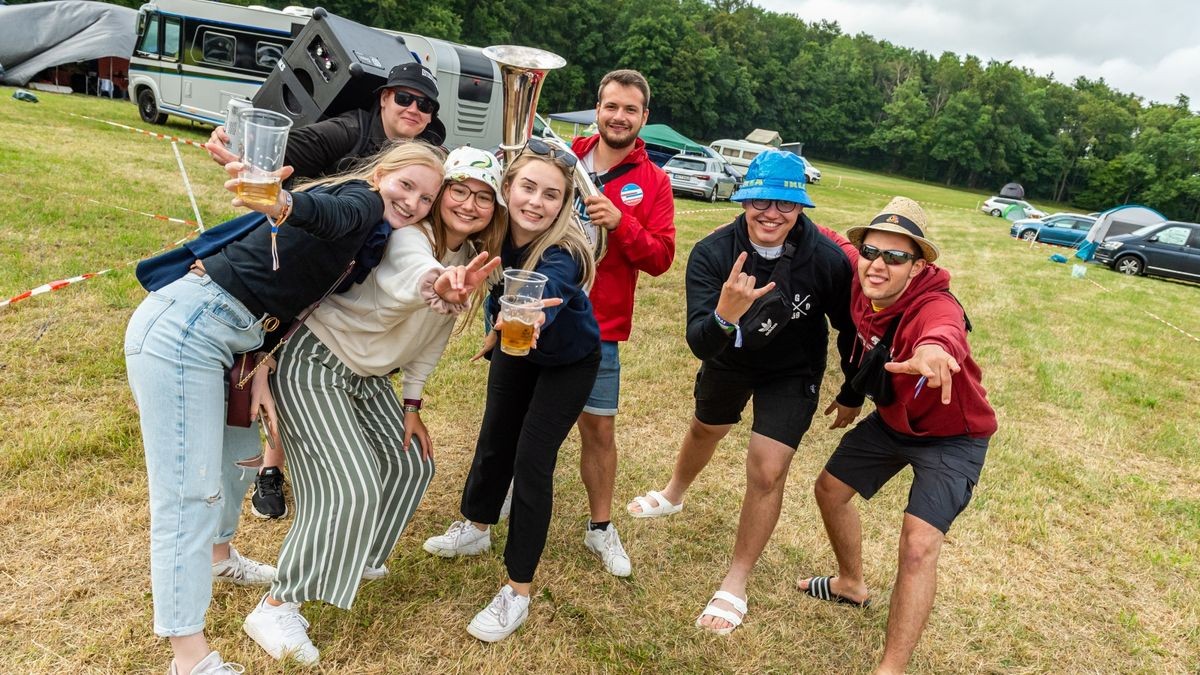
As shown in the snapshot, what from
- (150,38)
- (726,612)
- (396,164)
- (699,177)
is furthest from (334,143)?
(699,177)

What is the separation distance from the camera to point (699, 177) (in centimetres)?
2092

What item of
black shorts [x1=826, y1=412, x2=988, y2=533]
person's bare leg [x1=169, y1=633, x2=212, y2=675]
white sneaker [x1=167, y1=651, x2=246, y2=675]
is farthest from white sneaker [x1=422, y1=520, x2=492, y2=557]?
black shorts [x1=826, y1=412, x2=988, y2=533]

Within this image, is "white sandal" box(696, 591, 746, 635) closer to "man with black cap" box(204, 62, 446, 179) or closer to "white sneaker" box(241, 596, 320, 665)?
"white sneaker" box(241, 596, 320, 665)

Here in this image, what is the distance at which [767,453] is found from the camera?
3199 millimetres

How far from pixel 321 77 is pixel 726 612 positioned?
187 inches

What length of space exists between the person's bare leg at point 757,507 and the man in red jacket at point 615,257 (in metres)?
0.53

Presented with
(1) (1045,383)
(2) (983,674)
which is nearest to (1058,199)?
(1) (1045,383)

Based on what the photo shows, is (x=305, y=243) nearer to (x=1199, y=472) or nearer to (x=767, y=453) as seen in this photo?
(x=767, y=453)

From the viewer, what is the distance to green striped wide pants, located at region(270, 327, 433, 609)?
252cm

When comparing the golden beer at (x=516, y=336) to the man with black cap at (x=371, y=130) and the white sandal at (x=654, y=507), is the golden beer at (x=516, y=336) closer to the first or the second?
the man with black cap at (x=371, y=130)

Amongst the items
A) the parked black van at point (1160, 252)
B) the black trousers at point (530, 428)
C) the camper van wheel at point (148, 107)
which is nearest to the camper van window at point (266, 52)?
the camper van wheel at point (148, 107)

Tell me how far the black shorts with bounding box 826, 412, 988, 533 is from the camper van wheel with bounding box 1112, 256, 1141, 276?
19.9 metres

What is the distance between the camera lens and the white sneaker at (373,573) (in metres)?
3.08

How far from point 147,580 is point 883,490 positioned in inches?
163
